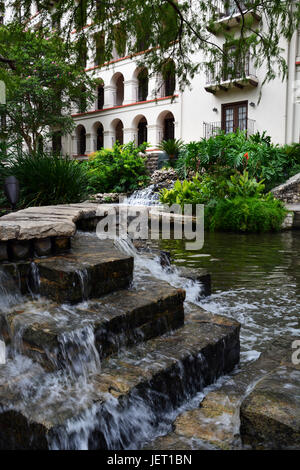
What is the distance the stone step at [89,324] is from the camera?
198cm

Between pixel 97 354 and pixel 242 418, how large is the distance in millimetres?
828

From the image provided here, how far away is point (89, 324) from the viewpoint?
82.0 inches

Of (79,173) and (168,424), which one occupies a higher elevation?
(79,173)

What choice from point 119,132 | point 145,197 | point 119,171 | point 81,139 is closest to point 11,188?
point 145,197

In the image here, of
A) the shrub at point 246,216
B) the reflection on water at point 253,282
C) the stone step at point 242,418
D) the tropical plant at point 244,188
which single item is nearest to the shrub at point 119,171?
the tropical plant at point 244,188

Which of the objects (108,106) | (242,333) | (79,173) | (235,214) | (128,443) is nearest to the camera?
(128,443)

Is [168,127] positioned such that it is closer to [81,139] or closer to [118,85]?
[118,85]

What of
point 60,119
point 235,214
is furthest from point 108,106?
point 235,214

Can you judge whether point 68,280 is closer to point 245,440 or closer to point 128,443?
point 128,443

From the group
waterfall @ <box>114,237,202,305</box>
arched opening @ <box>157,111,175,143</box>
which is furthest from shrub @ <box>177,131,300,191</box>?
waterfall @ <box>114,237,202,305</box>

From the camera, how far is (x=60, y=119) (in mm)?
19734

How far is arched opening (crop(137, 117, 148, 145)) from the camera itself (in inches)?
934

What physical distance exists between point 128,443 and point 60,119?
19.8 meters

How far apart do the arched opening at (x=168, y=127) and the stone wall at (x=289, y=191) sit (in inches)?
425
